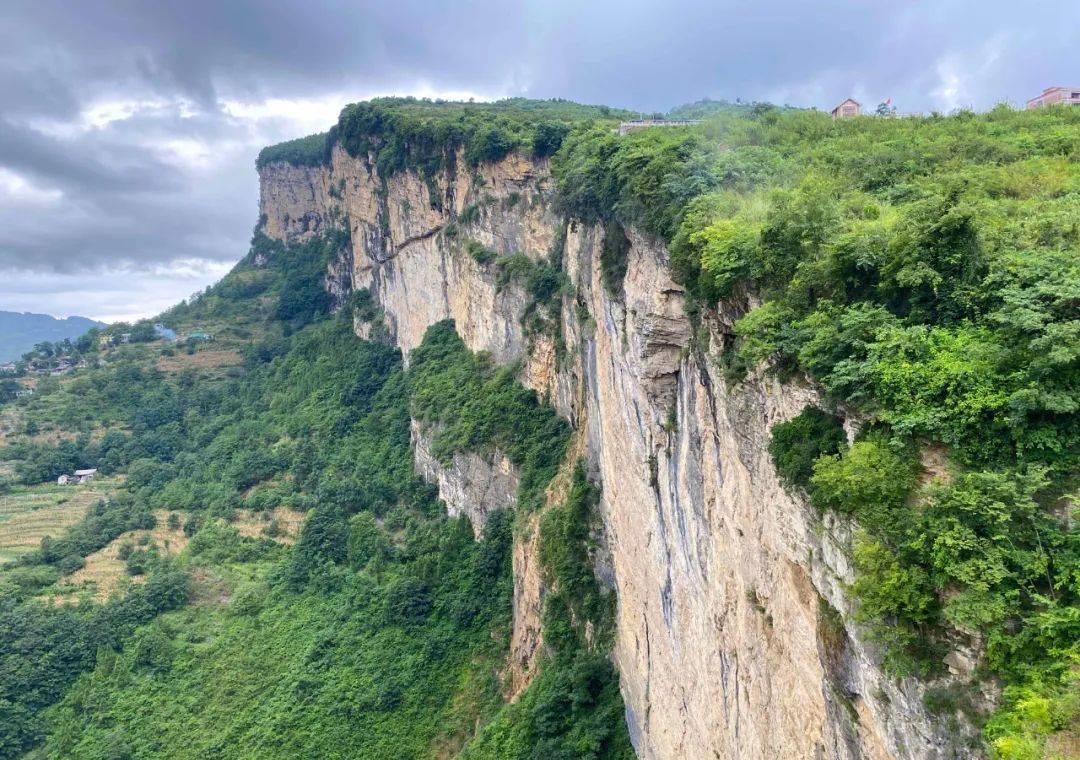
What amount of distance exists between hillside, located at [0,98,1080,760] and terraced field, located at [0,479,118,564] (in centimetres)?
49

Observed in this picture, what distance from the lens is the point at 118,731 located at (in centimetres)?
2952

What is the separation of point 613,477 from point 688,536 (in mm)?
6588

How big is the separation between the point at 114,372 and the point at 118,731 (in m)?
44.5

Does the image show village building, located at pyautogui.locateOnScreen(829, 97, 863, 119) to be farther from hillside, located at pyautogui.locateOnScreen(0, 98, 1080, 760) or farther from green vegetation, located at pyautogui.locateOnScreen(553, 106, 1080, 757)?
green vegetation, located at pyautogui.locateOnScreen(553, 106, 1080, 757)

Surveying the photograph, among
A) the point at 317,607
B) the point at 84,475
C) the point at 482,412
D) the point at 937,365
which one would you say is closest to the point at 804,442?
the point at 937,365

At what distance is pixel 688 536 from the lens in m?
14.1

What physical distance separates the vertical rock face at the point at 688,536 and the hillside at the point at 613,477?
10 centimetres

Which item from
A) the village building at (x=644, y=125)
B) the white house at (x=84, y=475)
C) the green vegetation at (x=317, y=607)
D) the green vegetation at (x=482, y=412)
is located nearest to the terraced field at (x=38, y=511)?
the white house at (x=84, y=475)

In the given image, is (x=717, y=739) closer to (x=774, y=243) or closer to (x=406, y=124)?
(x=774, y=243)

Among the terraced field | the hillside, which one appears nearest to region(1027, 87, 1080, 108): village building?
the hillside

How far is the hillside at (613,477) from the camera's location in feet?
21.9

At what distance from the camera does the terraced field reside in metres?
43.3

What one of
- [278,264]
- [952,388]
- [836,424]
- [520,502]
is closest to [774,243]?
[836,424]

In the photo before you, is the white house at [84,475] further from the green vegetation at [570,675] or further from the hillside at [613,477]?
the green vegetation at [570,675]
